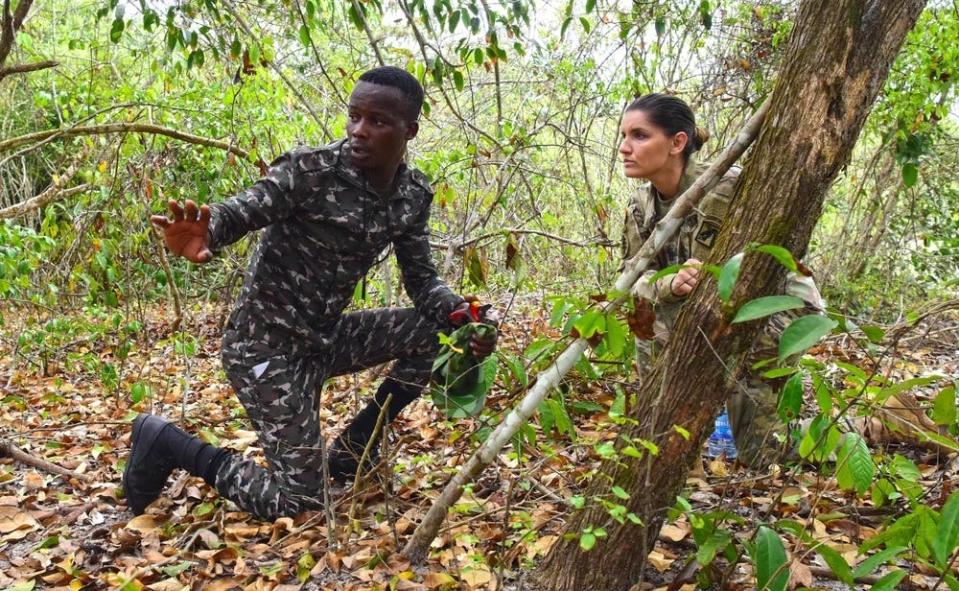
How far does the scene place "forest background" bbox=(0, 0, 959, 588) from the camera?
2.63m

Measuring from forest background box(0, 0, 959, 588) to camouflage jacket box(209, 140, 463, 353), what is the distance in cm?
69

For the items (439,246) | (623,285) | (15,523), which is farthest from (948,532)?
(439,246)

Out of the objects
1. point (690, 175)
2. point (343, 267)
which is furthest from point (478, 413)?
point (690, 175)

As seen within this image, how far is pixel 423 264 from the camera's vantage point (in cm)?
336

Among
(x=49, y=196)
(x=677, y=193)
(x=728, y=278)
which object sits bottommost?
(x=49, y=196)

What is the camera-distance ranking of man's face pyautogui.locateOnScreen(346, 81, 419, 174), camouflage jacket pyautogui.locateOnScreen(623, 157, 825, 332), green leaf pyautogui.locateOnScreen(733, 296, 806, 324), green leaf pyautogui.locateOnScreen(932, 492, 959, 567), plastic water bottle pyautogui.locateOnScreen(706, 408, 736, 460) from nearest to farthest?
green leaf pyautogui.locateOnScreen(932, 492, 959, 567) → green leaf pyautogui.locateOnScreen(733, 296, 806, 324) → man's face pyautogui.locateOnScreen(346, 81, 419, 174) → camouflage jacket pyautogui.locateOnScreen(623, 157, 825, 332) → plastic water bottle pyautogui.locateOnScreen(706, 408, 736, 460)

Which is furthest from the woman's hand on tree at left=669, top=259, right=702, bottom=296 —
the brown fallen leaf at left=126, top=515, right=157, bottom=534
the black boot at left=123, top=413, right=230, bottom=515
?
the brown fallen leaf at left=126, top=515, right=157, bottom=534

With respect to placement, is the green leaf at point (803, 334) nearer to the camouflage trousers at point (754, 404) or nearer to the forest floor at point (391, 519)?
the forest floor at point (391, 519)

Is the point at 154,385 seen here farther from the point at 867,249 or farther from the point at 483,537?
the point at 867,249

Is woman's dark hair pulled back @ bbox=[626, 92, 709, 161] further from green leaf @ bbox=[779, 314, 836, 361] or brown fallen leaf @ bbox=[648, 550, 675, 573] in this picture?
green leaf @ bbox=[779, 314, 836, 361]

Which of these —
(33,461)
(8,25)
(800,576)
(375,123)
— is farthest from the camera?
(33,461)

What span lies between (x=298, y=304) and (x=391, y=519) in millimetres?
988

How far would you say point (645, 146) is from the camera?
320cm

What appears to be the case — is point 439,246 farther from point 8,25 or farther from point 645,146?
point 8,25
